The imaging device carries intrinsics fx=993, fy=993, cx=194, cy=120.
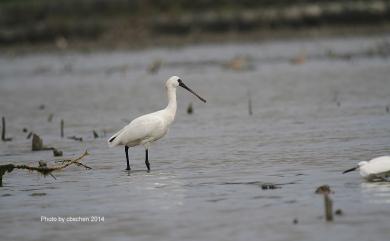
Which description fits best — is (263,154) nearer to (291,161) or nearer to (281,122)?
(291,161)

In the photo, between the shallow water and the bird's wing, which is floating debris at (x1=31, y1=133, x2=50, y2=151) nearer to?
the shallow water

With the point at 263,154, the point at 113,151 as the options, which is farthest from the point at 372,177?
the point at 113,151

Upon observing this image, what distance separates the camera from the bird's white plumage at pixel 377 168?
1220cm

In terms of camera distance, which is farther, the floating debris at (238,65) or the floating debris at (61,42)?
the floating debris at (61,42)

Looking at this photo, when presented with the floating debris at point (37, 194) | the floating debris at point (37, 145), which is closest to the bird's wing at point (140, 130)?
the floating debris at point (37, 194)

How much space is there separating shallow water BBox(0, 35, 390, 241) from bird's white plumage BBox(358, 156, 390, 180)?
173 mm

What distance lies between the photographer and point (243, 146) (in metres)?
17.6

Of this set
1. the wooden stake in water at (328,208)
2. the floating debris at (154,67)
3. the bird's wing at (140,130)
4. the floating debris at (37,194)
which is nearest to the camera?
the wooden stake in water at (328,208)

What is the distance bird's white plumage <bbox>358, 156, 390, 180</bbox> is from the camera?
40.0 ft

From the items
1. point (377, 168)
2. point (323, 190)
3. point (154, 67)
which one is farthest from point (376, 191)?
point (154, 67)

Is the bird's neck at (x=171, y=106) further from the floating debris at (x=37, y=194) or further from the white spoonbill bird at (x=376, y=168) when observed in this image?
the white spoonbill bird at (x=376, y=168)

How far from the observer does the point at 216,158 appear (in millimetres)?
16250

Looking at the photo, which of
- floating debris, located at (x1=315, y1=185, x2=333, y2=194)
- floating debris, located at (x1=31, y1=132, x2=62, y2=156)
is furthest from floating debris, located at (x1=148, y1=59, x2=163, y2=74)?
floating debris, located at (x1=315, y1=185, x2=333, y2=194)

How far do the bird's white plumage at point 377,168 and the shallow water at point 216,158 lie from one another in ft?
0.57
